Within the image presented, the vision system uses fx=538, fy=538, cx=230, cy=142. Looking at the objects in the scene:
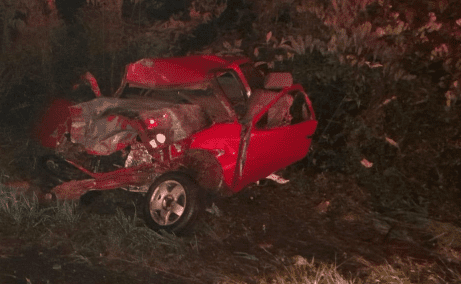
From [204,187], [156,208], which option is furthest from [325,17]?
[156,208]

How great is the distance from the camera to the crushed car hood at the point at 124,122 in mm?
5586

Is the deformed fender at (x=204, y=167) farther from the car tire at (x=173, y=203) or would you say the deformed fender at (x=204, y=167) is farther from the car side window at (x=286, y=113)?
the car side window at (x=286, y=113)

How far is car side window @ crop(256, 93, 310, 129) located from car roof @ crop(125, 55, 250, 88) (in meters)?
0.71

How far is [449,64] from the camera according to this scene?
6.99 m

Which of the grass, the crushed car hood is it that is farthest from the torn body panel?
the grass

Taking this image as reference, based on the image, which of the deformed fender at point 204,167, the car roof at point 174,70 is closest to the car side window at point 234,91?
the car roof at point 174,70

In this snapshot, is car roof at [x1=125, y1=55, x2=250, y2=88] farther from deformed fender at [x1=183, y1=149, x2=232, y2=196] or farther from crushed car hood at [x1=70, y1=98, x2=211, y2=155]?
deformed fender at [x1=183, y1=149, x2=232, y2=196]

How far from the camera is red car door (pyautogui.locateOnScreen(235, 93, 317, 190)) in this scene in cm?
609

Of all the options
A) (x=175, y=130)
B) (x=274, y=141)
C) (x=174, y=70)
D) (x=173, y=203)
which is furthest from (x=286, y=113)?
(x=173, y=203)

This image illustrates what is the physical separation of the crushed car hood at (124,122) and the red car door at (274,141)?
606mm

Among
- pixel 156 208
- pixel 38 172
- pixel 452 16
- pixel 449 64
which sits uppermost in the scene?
pixel 452 16

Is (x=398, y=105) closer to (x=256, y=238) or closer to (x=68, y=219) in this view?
(x=256, y=238)

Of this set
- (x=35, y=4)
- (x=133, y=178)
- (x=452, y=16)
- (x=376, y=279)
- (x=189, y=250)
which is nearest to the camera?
(x=376, y=279)

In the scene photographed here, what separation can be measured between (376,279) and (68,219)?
10.6ft
